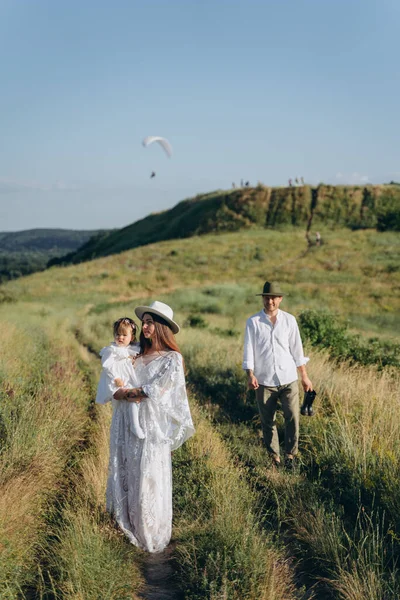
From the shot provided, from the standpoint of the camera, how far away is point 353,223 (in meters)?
58.7

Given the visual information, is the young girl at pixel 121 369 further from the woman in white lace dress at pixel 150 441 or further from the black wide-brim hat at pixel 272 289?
the black wide-brim hat at pixel 272 289

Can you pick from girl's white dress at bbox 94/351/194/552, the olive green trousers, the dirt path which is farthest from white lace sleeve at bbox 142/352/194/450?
the olive green trousers

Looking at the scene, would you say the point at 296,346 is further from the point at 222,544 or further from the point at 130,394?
the point at 222,544

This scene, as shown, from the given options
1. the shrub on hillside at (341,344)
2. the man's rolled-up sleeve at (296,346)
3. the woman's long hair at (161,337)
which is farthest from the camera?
the shrub on hillside at (341,344)

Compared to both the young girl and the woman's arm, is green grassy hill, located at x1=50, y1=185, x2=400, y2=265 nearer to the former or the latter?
the young girl

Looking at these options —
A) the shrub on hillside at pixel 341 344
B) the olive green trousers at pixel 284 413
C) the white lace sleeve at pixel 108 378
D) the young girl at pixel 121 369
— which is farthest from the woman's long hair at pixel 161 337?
the shrub on hillside at pixel 341 344

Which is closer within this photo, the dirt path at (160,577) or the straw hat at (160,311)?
the dirt path at (160,577)

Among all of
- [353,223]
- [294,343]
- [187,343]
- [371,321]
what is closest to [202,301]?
[371,321]

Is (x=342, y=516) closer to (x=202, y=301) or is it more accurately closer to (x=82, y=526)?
(x=82, y=526)

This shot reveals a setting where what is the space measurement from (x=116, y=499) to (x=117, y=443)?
453 mm

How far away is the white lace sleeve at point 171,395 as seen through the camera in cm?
415

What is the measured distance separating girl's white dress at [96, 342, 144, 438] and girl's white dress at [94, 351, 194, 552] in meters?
0.07

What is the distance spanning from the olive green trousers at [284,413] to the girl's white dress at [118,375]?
7.75 feet

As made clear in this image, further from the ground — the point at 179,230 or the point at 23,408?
the point at 179,230
